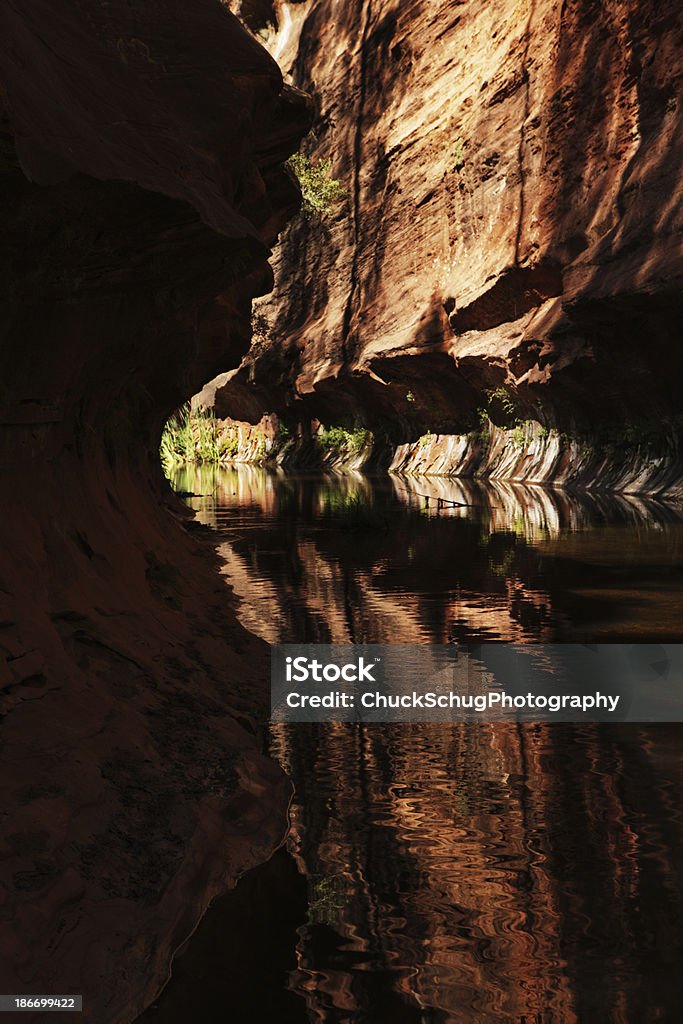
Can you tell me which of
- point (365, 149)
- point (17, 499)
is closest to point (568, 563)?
point (17, 499)

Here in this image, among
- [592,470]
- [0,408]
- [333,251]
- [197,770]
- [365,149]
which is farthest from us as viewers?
[333,251]

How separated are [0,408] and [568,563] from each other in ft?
27.9

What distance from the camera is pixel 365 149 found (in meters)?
41.9

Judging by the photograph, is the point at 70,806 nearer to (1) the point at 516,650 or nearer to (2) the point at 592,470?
(1) the point at 516,650

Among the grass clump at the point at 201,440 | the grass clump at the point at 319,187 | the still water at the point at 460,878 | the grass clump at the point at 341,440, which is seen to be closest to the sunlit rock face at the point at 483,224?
the grass clump at the point at 319,187

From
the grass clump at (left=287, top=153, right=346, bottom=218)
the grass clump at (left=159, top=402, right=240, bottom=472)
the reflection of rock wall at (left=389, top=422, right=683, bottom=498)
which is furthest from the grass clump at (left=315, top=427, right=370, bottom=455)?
the grass clump at (left=159, top=402, right=240, bottom=472)

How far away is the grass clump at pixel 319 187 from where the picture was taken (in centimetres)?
4284

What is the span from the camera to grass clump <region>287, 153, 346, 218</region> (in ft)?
141

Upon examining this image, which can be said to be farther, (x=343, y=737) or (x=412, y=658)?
(x=412, y=658)

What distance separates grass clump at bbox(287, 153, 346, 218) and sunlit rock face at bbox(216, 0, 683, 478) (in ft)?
1.61

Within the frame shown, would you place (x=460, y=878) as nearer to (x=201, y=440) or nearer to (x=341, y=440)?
(x=341, y=440)

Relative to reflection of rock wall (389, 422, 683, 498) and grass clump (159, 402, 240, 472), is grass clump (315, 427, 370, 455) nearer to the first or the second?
reflection of rock wall (389, 422, 683, 498)

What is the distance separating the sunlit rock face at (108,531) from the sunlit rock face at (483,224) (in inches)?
655

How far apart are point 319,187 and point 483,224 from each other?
12886mm
